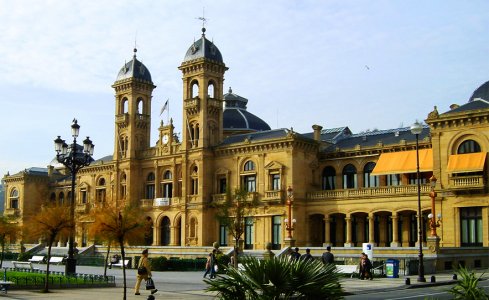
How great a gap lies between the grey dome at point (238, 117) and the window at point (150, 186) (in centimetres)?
1110

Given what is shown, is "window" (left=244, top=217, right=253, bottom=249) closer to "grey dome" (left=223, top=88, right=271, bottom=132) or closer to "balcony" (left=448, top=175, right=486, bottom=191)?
"grey dome" (left=223, top=88, right=271, bottom=132)

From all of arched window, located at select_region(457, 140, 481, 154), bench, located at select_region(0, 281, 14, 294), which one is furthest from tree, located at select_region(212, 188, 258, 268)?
bench, located at select_region(0, 281, 14, 294)

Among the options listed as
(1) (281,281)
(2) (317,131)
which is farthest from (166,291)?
(2) (317,131)

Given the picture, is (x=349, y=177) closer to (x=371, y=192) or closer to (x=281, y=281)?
(x=371, y=192)

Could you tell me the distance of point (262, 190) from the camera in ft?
209

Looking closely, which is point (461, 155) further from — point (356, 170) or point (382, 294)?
point (382, 294)

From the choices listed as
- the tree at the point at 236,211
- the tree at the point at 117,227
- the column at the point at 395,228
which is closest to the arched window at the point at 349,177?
the column at the point at 395,228

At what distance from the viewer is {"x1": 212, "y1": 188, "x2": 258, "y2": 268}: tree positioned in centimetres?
5597

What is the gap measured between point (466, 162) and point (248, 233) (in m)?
23.3

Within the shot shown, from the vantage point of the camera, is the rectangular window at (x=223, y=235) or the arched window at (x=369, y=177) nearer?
the arched window at (x=369, y=177)

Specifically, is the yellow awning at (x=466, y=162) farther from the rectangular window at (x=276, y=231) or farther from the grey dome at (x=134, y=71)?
the grey dome at (x=134, y=71)

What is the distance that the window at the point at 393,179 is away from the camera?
5942 centimetres

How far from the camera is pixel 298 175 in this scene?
62.1 m

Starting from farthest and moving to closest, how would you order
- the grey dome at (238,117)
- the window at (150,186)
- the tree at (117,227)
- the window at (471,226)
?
1. the grey dome at (238,117)
2. the window at (150,186)
3. the window at (471,226)
4. the tree at (117,227)
